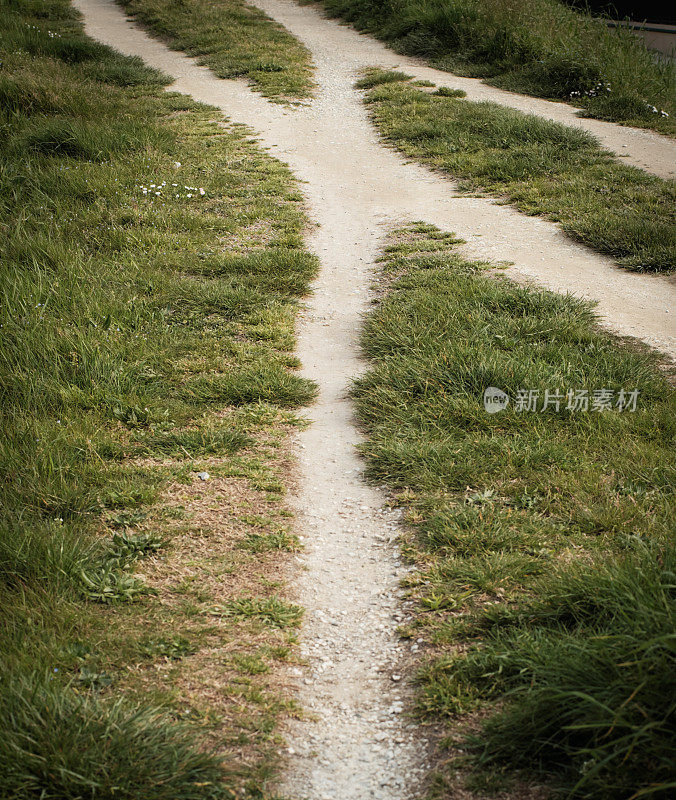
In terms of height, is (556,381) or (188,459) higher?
(556,381)

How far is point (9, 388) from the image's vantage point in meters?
4.02

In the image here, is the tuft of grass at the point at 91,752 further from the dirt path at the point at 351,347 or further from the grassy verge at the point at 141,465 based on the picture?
the dirt path at the point at 351,347

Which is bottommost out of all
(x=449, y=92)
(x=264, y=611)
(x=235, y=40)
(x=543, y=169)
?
(x=264, y=611)

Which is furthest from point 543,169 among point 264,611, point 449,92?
point 264,611

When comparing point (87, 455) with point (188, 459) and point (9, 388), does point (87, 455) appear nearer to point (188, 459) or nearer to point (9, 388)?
point (188, 459)

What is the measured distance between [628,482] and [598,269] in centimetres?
294

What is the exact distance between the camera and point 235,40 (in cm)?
1338

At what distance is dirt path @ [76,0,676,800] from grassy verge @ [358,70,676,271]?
25 centimetres

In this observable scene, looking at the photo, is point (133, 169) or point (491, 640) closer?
point (491, 640)

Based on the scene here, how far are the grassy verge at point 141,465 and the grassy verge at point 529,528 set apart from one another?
0.62 m

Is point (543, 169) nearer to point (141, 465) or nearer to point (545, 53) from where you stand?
point (545, 53)

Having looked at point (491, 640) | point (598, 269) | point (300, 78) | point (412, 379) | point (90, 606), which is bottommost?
point (90, 606)

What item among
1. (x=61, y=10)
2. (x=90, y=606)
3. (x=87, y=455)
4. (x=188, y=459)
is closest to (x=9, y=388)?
(x=87, y=455)

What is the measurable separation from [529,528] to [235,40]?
42.6ft
